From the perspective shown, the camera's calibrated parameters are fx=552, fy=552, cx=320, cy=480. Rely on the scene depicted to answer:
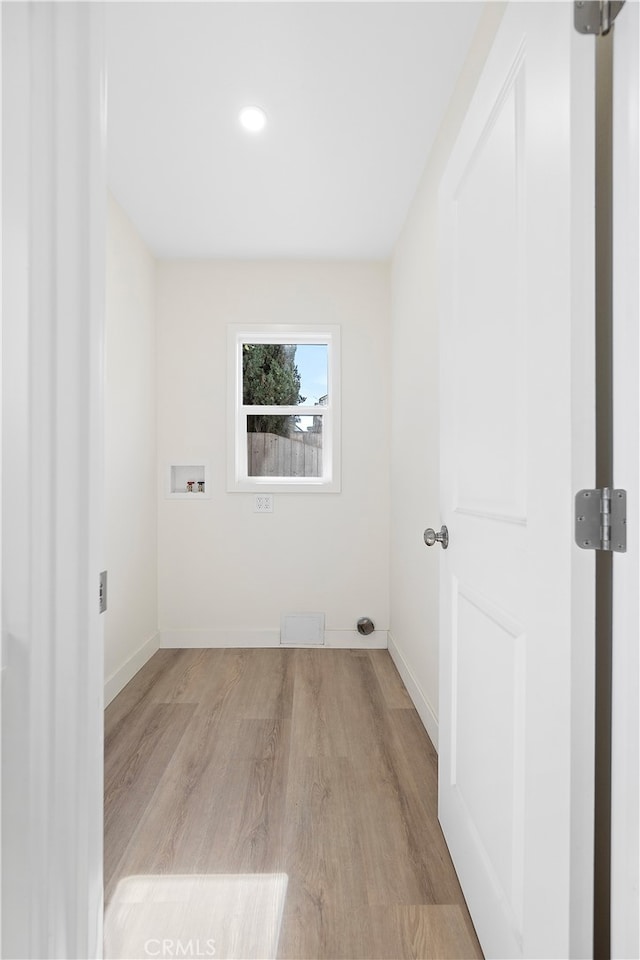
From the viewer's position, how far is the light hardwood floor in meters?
1.28

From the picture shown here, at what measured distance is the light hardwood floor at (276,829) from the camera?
4.20ft

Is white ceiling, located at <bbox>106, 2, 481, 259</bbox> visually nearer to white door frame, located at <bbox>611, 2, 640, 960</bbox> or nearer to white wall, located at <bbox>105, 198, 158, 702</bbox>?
white wall, located at <bbox>105, 198, 158, 702</bbox>

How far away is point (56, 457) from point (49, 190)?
0.37 m

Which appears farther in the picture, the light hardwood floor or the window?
the window

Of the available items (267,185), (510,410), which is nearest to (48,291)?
(510,410)

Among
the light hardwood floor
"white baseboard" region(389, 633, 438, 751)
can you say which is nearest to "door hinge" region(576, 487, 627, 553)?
the light hardwood floor

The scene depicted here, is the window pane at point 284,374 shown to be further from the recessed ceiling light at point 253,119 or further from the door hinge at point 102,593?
the door hinge at point 102,593

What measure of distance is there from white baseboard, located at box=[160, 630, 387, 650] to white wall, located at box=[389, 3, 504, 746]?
0.22 meters

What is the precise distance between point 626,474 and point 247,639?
311cm

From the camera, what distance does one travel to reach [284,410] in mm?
3672

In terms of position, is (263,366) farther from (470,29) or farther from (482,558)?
(482,558)

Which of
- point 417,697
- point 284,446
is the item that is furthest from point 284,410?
point 417,697

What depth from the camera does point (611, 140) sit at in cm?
83

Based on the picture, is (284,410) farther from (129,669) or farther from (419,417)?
(129,669)
